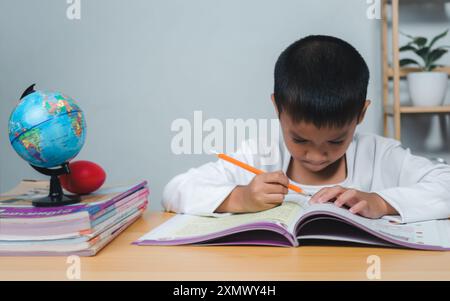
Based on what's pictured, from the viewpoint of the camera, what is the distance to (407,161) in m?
1.17

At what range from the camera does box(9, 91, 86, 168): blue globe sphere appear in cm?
78

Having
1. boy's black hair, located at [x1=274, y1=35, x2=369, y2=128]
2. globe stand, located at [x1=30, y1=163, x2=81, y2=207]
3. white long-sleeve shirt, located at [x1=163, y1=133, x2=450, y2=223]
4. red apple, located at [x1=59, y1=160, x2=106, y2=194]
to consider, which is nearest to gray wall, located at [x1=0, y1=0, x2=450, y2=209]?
white long-sleeve shirt, located at [x1=163, y1=133, x2=450, y2=223]

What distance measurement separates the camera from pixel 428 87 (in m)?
2.00

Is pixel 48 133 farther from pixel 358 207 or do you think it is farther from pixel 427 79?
pixel 427 79

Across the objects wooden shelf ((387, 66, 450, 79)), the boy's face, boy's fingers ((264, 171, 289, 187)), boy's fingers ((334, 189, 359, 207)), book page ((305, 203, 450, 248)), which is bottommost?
book page ((305, 203, 450, 248))

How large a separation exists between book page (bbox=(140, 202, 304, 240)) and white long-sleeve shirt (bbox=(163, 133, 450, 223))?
2.8 inches

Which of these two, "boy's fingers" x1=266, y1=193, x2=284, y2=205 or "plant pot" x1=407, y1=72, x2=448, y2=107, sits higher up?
"plant pot" x1=407, y1=72, x2=448, y2=107

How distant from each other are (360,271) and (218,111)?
1.64m

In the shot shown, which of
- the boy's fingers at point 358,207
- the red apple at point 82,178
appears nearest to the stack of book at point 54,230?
the red apple at point 82,178

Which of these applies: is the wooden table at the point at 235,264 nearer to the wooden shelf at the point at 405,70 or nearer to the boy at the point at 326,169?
the boy at the point at 326,169

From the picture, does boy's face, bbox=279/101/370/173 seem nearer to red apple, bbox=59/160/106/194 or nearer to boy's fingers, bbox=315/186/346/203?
boy's fingers, bbox=315/186/346/203

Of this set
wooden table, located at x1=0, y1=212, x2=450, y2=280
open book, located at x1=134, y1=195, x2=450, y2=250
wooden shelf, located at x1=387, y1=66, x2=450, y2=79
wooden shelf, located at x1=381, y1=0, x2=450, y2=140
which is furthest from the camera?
wooden shelf, located at x1=387, y1=66, x2=450, y2=79

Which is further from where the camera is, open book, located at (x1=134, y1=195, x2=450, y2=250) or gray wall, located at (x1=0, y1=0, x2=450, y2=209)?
gray wall, located at (x1=0, y1=0, x2=450, y2=209)
